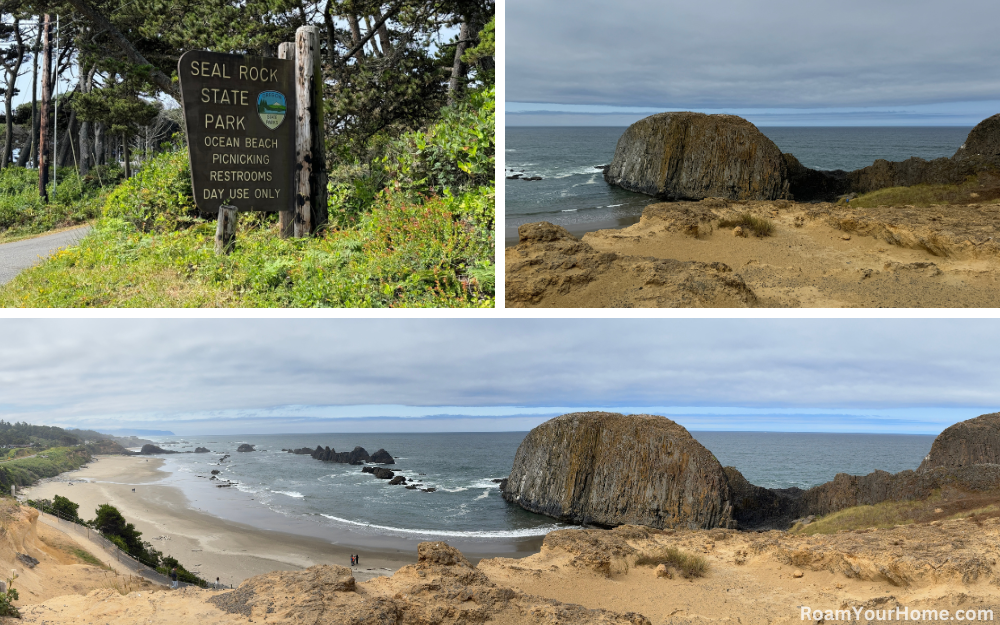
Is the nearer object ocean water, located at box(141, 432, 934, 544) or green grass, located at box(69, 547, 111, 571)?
green grass, located at box(69, 547, 111, 571)

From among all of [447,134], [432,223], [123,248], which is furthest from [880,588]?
[123,248]

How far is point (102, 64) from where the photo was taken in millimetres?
15688

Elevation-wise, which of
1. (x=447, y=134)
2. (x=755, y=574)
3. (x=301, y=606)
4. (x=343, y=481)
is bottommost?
(x=343, y=481)

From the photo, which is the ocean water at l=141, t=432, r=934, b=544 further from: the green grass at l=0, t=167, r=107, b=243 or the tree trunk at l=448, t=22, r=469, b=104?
the tree trunk at l=448, t=22, r=469, b=104

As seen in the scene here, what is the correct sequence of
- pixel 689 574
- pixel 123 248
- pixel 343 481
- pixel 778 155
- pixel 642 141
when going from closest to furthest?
pixel 689 574
pixel 123 248
pixel 343 481
pixel 778 155
pixel 642 141

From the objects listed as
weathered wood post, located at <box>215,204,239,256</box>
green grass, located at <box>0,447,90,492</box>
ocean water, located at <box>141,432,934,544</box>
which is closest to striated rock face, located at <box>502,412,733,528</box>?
ocean water, located at <box>141,432,934,544</box>

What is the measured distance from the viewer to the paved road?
9732mm

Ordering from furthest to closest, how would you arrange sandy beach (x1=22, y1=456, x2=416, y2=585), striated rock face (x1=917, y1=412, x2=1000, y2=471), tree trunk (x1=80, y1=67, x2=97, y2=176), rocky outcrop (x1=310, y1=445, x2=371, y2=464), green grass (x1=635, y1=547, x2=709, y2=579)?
tree trunk (x1=80, y1=67, x2=97, y2=176)
rocky outcrop (x1=310, y1=445, x2=371, y2=464)
striated rock face (x1=917, y1=412, x2=1000, y2=471)
sandy beach (x1=22, y1=456, x2=416, y2=585)
green grass (x1=635, y1=547, x2=709, y2=579)

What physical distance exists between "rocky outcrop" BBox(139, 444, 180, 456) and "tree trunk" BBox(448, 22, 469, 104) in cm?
1338

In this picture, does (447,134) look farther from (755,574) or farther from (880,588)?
(880,588)

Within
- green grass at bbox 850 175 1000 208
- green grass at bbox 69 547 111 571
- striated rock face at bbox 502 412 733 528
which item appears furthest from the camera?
green grass at bbox 850 175 1000 208

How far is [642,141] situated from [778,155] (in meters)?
5.44

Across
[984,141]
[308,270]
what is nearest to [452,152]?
[308,270]

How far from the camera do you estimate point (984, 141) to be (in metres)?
21.3
